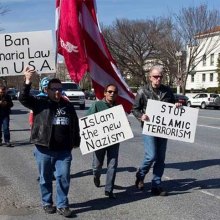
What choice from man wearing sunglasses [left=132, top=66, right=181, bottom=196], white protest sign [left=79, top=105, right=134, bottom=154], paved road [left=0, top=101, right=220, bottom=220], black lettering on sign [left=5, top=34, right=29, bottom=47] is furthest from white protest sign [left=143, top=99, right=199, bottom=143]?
black lettering on sign [left=5, top=34, right=29, bottom=47]

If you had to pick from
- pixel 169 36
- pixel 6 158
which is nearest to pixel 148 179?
pixel 6 158

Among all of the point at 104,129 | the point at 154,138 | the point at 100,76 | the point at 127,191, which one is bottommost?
the point at 127,191

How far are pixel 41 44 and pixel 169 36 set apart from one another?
57218 mm

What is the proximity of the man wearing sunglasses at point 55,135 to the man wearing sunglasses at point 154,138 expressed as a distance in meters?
1.46

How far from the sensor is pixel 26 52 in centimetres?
701

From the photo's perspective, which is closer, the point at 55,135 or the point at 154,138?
the point at 55,135

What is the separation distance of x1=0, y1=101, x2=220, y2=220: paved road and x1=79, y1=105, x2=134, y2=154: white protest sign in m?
0.76

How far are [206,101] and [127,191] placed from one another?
39.9 meters

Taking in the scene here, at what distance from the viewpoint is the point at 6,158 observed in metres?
11.3

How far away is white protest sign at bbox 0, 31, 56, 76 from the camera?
6.92 m

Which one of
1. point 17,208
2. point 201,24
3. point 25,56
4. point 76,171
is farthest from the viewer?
point 201,24

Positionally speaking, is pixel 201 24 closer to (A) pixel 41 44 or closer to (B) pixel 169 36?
(B) pixel 169 36

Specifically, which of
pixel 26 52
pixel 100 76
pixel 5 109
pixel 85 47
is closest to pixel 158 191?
pixel 100 76

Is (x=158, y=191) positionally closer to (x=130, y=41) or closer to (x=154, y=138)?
(x=154, y=138)
